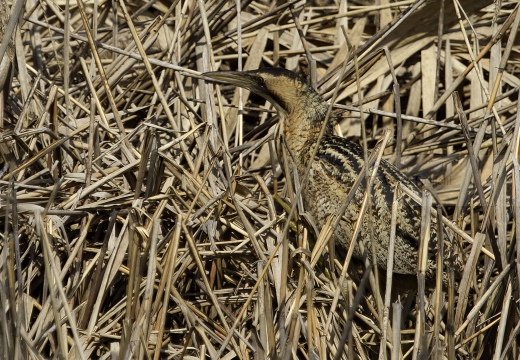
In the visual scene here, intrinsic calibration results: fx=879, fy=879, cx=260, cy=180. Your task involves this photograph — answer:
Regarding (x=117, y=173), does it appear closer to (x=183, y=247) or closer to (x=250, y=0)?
(x=183, y=247)

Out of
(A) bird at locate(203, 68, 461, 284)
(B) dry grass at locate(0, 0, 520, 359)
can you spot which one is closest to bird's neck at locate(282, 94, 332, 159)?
(A) bird at locate(203, 68, 461, 284)

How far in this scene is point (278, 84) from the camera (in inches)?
143

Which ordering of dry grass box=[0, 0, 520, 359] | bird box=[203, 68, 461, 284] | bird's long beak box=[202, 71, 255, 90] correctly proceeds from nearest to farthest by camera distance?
dry grass box=[0, 0, 520, 359], bird box=[203, 68, 461, 284], bird's long beak box=[202, 71, 255, 90]

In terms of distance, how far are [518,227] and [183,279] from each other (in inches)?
47.0

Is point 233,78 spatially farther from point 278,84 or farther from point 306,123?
point 306,123

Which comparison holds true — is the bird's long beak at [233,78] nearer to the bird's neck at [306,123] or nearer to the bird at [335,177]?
the bird at [335,177]

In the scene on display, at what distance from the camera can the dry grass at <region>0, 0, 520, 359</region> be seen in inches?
106

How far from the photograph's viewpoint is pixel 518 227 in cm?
289

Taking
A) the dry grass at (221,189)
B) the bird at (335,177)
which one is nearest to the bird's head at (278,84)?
the bird at (335,177)

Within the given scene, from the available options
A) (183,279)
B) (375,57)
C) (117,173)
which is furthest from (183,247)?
(375,57)

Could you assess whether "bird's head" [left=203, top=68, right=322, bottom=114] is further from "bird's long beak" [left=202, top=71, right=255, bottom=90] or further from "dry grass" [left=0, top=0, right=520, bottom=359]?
"dry grass" [left=0, top=0, right=520, bottom=359]

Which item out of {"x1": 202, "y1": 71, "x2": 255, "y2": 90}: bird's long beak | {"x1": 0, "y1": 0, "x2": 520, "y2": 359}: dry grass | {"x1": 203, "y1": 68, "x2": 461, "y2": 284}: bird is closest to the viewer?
{"x1": 0, "y1": 0, "x2": 520, "y2": 359}: dry grass

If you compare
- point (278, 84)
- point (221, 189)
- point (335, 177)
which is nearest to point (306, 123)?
point (278, 84)

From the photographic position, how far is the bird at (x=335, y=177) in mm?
3332
